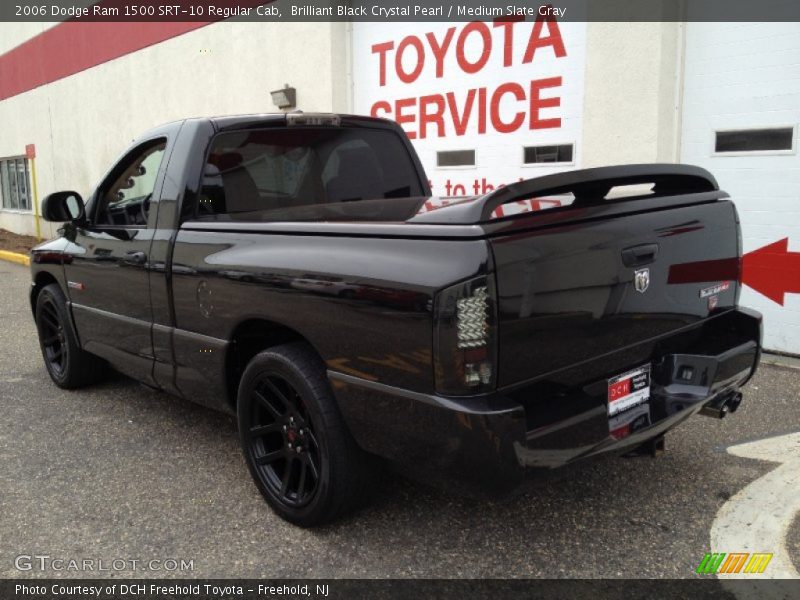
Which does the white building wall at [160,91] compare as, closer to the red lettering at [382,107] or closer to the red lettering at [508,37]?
the red lettering at [382,107]

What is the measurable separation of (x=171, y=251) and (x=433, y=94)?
5.65m

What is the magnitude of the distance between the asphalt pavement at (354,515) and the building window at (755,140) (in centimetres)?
245

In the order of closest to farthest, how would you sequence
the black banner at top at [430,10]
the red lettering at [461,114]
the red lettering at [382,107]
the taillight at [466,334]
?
the taillight at [466,334], the black banner at top at [430,10], the red lettering at [461,114], the red lettering at [382,107]

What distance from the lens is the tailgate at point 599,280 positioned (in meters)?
2.23

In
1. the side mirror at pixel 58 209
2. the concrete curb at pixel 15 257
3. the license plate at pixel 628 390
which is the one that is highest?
the side mirror at pixel 58 209

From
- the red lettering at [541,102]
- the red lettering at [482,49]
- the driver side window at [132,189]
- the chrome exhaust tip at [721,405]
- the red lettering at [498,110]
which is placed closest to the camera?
the chrome exhaust tip at [721,405]

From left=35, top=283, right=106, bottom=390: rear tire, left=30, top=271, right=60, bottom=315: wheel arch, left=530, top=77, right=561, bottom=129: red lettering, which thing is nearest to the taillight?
left=35, top=283, right=106, bottom=390: rear tire

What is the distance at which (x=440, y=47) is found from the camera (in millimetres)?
8195

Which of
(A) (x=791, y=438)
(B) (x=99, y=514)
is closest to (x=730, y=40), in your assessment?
(A) (x=791, y=438)

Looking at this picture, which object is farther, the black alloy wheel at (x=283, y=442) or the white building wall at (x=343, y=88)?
the white building wall at (x=343, y=88)

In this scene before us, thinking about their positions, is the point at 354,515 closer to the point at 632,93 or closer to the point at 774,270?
the point at 774,270

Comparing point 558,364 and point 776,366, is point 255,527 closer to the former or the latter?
point 558,364

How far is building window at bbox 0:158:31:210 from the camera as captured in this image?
19.5m

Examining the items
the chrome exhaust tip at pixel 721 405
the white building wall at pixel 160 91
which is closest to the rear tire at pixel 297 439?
the chrome exhaust tip at pixel 721 405
